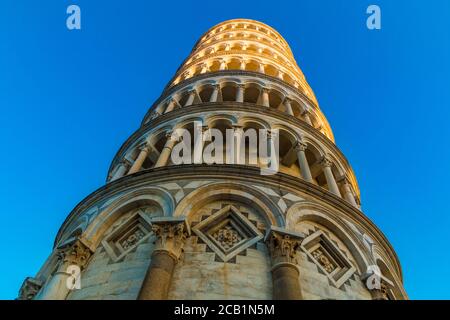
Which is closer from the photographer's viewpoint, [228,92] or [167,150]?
[167,150]

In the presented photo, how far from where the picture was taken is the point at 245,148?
13.8 meters

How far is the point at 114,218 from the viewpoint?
408 inches

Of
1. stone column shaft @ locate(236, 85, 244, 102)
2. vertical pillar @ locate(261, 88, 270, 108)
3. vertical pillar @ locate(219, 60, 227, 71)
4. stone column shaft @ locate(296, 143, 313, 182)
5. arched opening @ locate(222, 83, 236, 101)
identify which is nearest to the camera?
stone column shaft @ locate(296, 143, 313, 182)

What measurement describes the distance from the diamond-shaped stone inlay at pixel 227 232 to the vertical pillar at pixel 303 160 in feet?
11.5

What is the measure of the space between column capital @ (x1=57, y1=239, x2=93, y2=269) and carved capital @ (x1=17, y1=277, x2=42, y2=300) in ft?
3.44

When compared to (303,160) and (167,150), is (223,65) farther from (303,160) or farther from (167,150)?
(303,160)

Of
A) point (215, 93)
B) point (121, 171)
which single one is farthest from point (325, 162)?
point (121, 171)

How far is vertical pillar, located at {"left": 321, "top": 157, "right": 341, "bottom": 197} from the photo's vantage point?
1278 centimetres

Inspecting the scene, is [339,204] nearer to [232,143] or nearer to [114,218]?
[232,143]

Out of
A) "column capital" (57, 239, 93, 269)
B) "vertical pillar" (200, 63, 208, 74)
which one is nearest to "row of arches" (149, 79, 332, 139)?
"vertical pillar" (200, 63, 208, 74)

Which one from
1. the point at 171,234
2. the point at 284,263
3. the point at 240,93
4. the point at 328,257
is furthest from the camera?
the point at 240,93

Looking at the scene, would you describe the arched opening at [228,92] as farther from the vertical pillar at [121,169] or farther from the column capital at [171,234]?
the column capital at [171,234]

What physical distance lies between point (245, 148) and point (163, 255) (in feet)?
21.0

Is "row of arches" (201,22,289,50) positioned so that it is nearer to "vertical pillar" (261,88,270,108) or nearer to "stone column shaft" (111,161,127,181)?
"vertical pillar" (261,88,270,108)
